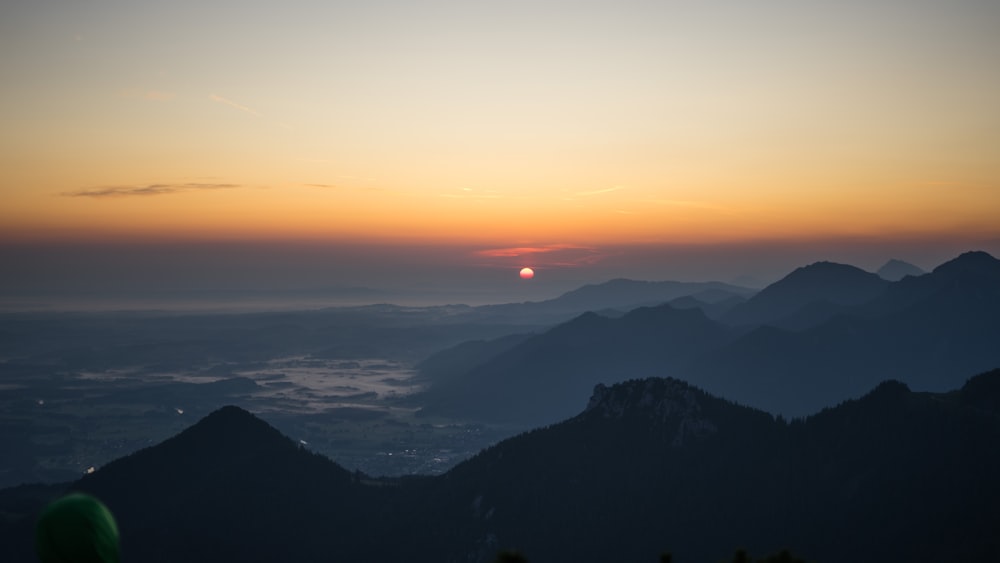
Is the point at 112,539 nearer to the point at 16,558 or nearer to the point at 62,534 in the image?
the point at 62,534

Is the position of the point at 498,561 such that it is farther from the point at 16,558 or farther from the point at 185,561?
the point at 16,558

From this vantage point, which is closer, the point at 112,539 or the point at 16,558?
the point at 112,539

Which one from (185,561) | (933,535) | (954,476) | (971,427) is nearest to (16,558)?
(185,561)

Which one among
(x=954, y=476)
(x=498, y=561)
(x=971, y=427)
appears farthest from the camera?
(x=971, y=427)

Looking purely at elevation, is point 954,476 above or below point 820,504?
above

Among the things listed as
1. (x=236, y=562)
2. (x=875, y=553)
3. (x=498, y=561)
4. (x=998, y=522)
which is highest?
(x=498, y=561)

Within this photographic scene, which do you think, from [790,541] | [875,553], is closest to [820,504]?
[790,541]

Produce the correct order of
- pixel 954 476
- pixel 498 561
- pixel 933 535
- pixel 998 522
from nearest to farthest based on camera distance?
1. pixel 498 561
2. pixel 998 522
3. pixel 933 535
4. pixel 954 476
